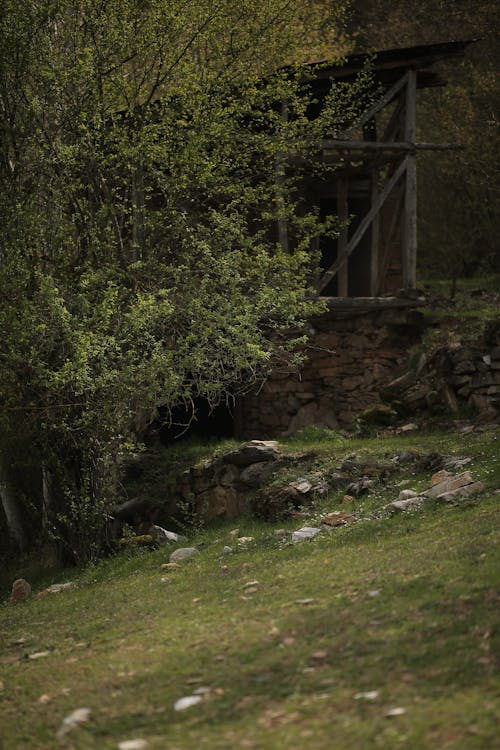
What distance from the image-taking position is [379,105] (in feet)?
58.0

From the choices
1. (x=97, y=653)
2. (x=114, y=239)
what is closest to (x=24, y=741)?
(x=97, y=653)

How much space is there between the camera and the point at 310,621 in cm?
690

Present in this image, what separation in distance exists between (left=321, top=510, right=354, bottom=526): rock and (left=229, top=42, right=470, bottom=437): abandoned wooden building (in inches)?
289

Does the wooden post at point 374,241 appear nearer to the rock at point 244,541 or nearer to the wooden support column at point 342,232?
the wooden support column at point 342,232

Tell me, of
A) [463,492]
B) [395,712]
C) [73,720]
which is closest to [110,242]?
[463,492]

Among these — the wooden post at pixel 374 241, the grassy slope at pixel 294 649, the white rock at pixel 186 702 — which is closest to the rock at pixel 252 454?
the grassy slope at pixel 294 649

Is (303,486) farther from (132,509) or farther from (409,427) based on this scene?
(132,509)

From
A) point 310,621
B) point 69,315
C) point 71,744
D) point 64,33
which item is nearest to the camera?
point 71,744

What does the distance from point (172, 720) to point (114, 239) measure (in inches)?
380

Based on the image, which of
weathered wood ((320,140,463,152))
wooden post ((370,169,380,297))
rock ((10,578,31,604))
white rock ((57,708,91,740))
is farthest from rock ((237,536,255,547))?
wooden post ((370,169,380,297))

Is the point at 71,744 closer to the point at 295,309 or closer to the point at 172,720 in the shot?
the point at 172,720

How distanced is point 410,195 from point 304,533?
1010cm

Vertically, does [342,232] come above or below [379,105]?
below

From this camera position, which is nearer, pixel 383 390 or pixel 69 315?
pixel 69 315
